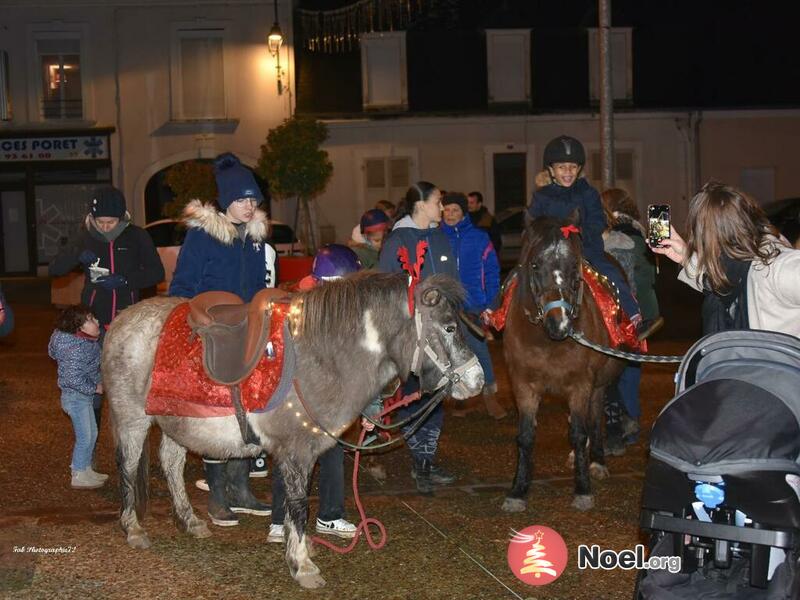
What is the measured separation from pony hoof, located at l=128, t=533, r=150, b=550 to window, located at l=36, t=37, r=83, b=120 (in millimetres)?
25720

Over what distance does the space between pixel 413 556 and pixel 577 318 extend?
84.5 inches

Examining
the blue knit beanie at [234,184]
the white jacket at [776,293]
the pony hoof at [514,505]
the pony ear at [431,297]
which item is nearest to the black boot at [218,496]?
the blue knit beanie at [234,184]

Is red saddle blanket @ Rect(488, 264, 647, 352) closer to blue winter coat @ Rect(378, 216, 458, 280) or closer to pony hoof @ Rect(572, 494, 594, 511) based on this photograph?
blue winter coat @ Rect(378, 216, 458, 280)

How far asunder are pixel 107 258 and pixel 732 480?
5.26 meters

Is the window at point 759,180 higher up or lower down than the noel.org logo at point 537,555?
higher up

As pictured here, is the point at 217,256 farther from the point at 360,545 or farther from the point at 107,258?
the point at 360,545

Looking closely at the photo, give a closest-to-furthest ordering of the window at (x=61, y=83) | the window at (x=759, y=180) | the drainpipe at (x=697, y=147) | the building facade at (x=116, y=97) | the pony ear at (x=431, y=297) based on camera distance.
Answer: the pony ear at (x=431, y=297), the building facade at (x=116, y=97), the window at (x=61, y=83), the drainpipe at (x=697, y=147), the window at (x=759, y=180)

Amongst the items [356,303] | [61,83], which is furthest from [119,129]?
[356,303]

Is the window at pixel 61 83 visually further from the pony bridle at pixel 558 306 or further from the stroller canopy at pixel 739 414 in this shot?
the stroller canopy at pixel 739 414

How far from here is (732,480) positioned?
4043 millimetres

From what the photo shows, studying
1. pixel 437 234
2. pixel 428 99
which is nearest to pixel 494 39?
pixel 428 99

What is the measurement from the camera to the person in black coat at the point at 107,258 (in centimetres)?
773

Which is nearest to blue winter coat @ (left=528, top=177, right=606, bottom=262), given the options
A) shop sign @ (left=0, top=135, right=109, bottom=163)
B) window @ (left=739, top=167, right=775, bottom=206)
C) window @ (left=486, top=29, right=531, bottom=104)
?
shop sign @ (left=0, top=135, right=109, bottom=163)

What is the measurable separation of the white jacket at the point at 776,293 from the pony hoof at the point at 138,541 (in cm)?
384
